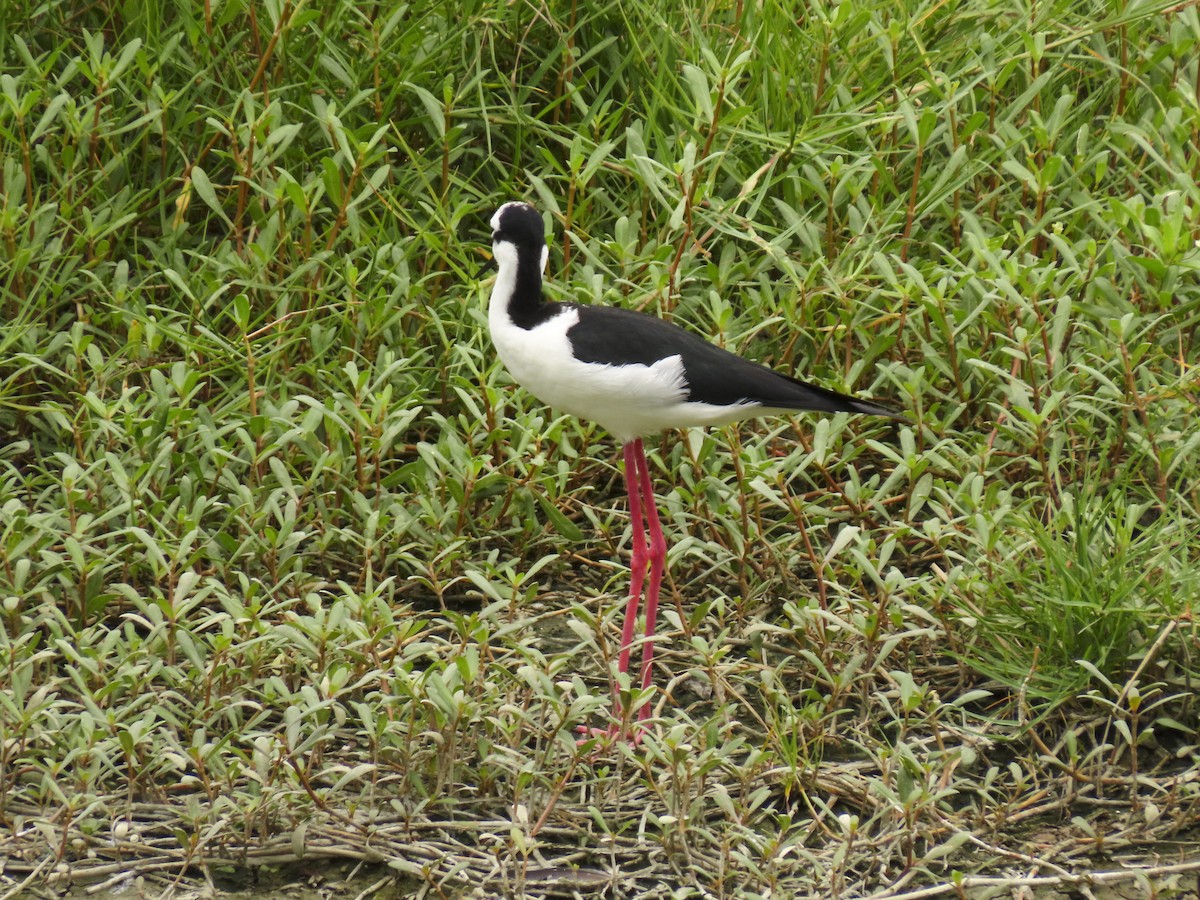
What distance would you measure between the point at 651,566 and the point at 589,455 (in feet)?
2.10

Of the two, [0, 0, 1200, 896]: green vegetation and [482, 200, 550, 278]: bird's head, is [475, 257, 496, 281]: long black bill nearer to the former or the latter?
[0, 0, 1200, 896]: green vegetation

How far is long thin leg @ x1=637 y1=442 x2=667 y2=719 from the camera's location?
3.66 metres

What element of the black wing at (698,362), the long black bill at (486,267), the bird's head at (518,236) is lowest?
the long black bill at (486,267)

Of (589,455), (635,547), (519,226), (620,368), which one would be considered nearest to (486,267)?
(589,455)

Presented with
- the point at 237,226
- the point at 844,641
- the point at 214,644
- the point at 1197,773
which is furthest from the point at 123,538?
the point at 1197,773

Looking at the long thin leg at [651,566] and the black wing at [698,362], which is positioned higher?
the black wing at [698,362]

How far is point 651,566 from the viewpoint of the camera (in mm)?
3725

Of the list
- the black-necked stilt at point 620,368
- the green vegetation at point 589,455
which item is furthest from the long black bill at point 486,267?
the black-necked stilt at point 620,368

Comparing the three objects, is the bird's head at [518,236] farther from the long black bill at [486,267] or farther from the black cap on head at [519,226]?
the long black bill at [486,267]

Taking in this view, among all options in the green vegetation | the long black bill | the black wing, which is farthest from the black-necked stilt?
the long black bill

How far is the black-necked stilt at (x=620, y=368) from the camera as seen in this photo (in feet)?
11.3

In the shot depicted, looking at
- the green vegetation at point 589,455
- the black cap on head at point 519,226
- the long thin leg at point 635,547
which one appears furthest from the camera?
the long thin leg at point 635,547

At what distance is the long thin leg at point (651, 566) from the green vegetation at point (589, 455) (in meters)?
0.14

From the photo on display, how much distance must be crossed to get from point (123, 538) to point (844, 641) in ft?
5.89
